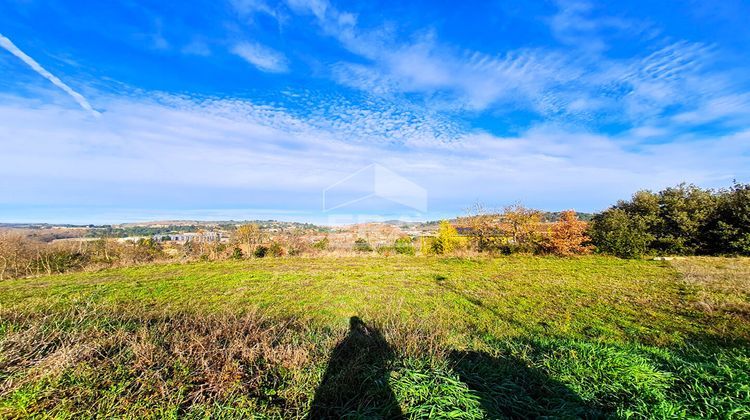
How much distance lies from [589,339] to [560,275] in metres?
5.72

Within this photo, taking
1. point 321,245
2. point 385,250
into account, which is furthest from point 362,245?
point 321,245

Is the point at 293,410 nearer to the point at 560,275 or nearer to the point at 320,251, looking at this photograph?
the point at 560,275

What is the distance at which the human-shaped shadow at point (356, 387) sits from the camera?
6.43 feet

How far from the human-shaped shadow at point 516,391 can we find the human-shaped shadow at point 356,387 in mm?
600

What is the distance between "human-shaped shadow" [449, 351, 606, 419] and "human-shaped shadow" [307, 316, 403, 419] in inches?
23.6

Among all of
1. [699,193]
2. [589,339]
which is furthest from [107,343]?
[699,193]

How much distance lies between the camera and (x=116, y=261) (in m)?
12.8

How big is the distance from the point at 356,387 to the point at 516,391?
117 cm

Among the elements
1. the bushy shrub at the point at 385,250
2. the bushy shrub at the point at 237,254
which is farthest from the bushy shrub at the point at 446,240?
the bushy shrub at the point at 237,254

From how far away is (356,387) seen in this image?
2.25 meters

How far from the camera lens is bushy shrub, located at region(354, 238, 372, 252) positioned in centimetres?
1740

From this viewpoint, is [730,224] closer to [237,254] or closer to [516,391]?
[516,391]

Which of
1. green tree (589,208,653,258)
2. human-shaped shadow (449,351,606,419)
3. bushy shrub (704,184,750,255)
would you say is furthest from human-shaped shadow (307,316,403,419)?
bushy shrub (704,184,750,255)

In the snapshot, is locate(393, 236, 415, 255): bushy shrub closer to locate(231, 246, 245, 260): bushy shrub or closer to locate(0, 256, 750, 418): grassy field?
locate(231, 246, 245, 260): bushy shrub
